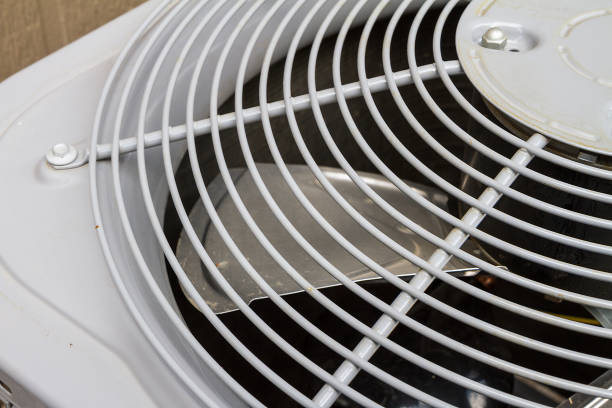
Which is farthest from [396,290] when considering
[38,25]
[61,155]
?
[38,25]

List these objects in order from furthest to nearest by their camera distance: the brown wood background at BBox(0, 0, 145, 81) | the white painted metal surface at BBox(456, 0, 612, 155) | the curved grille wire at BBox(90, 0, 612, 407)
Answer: the brown wood background at BBox(0, 0, 145, 81) < the white painted metal surface at BBox(456, 0, 612, 155) < the curved grille wire at BBox(90, 0, 612, 407)

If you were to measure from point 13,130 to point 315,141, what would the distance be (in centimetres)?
38

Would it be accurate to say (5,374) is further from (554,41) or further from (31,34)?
(31,34)

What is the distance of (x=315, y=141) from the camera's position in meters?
0.88

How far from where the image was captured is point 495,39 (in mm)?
644

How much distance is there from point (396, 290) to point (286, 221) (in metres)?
0.26

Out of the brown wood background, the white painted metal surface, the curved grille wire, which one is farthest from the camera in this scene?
the brown wood background

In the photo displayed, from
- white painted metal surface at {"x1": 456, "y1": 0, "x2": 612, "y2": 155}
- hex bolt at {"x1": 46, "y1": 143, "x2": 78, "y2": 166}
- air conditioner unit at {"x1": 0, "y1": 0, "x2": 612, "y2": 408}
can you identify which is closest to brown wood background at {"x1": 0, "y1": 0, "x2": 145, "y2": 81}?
air conditioner unit at {"x1": 0, "y1": 0, "x2": 612, "y2": 408}

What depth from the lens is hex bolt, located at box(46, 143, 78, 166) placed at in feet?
1.94

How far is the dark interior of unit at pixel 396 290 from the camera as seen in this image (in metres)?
0.61

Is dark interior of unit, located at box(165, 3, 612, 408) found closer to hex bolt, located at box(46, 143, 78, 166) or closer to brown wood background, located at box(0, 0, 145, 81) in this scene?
hex bolt, located at box(46, 143, 78, 166)

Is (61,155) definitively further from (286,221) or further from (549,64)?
(549,64)

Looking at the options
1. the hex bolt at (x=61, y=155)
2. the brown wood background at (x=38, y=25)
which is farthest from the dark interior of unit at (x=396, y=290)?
the brown wood background at (x=38, y=25)

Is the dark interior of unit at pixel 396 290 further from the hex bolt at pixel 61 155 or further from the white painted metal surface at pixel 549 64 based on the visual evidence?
the hex bolt at pixel 61 155
